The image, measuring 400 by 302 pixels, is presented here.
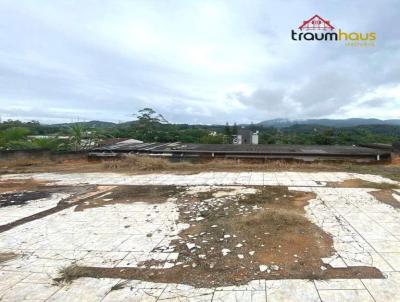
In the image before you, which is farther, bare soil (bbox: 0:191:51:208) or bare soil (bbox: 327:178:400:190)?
bare soil (bbox: 327:178:400:190)

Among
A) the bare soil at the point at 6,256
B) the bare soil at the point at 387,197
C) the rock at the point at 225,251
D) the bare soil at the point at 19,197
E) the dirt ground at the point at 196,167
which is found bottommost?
the bare soil at the point at 6,256

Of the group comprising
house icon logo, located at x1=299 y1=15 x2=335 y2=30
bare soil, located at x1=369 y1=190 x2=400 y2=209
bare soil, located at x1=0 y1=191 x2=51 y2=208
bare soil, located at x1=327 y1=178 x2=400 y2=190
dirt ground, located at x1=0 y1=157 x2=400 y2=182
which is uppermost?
house icon logo, located at x1=299 y1=15 x2=335 y2=30

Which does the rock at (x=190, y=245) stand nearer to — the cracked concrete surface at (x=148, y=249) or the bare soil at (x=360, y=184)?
the cracked concrete surface at (x=148, y=249)

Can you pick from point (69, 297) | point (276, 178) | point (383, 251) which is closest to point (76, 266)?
point (69, 297)

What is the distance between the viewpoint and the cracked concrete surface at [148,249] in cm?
274

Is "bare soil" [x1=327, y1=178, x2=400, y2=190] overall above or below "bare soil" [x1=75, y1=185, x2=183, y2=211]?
above

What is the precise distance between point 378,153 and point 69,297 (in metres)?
11.1

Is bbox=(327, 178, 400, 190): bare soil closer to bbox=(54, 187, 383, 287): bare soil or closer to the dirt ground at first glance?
the dirt ground

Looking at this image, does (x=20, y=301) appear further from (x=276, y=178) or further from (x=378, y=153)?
(x=378, y=153)

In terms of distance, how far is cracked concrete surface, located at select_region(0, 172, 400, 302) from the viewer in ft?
8.99

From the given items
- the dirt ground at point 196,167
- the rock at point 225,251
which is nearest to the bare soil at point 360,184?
the dirt ground at point 196,167

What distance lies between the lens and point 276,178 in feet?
27.0

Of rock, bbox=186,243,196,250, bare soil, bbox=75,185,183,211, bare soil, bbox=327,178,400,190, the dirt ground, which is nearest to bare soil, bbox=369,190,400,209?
bare soil, bbox=327,178,400,190

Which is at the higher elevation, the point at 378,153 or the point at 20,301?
the point at 378,153
